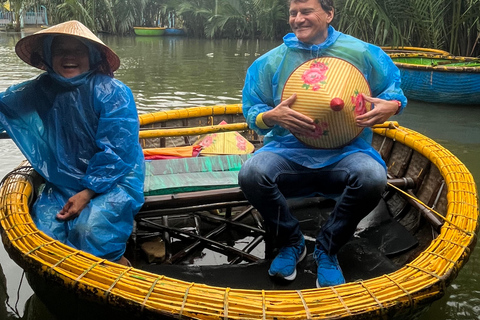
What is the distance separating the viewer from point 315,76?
6.86ft

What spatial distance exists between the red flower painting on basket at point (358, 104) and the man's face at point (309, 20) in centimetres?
37

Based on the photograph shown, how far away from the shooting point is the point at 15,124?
2.25 meters

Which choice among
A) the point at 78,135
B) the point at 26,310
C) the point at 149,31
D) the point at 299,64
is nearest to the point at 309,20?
the point at 299,64

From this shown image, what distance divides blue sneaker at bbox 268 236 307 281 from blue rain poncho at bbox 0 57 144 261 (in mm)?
695

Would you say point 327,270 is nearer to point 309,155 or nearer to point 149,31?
point 309,155

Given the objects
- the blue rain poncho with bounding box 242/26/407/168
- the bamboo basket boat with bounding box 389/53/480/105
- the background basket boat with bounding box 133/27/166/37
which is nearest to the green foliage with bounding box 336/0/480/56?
the bamboo basket boat with bounding box 389/53/480/105

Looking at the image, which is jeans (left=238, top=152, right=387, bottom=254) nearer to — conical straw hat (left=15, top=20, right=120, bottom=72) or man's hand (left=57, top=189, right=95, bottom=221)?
man's hand (left=57, top=189, right=95, bottom=221)

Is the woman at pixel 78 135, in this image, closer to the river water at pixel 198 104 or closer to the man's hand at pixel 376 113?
the river water at pixel 198 104

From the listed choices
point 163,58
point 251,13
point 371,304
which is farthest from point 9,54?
point 371,304

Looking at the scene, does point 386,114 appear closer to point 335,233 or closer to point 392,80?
point 392,80

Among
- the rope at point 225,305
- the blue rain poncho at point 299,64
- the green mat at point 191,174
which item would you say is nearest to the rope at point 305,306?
the rope at point 225,305

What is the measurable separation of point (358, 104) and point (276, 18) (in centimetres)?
1906

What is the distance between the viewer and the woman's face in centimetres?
219

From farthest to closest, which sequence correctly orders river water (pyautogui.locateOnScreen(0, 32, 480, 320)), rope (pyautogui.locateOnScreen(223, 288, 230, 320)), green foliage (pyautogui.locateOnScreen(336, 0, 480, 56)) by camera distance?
green foliage (pyautogui.locateOnScreen(336, 0, 480, 56))
river water (pyautogui.locateOnScreen(0, 32, 480, 320))
rope (pyautogui.locateOnScreen(223, 288, 230, 320))
